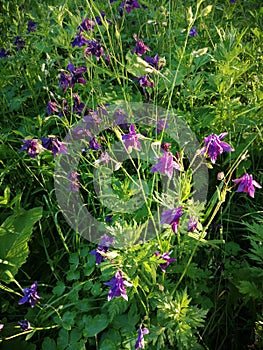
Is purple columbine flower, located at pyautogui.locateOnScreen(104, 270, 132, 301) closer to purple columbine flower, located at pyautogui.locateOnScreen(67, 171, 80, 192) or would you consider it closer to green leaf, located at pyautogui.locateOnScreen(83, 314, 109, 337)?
green leaf, located at pyautogui.locateOnScreen(83, 314, 109, 337)

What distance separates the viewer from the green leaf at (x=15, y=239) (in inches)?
77.6

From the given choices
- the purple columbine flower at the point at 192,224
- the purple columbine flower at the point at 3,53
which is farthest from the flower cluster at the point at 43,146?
the purple columbine flower at the point at 3,53

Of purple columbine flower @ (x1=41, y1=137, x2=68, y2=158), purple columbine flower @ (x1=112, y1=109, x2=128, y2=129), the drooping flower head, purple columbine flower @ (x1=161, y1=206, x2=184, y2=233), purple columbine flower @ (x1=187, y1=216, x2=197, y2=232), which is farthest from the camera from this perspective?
the drooping flower head

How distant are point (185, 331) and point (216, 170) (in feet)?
3.27

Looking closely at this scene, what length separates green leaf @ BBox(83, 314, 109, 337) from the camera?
170 centimetres

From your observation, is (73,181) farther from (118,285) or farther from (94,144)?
(118,285)

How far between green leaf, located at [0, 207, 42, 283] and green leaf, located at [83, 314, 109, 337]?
0.41 m

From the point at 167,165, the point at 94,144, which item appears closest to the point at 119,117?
the point at 94,144

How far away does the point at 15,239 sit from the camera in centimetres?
206

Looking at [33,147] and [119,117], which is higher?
[33,147]

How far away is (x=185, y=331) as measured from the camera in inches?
60.7

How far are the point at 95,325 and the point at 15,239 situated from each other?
580mm

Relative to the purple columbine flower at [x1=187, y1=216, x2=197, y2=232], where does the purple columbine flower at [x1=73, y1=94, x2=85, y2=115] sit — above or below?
above

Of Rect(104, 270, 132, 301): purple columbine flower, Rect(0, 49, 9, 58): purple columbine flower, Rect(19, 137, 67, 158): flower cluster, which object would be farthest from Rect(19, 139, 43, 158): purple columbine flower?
Rect(0, 49, 9, 58): purple columbine flower
